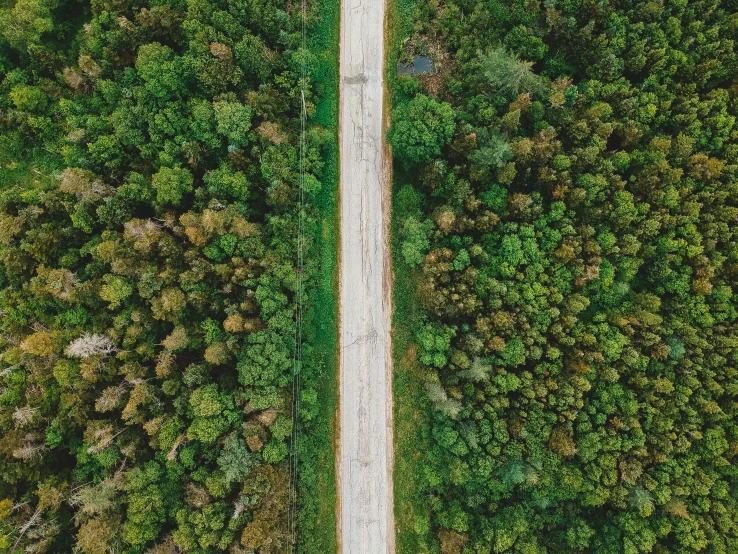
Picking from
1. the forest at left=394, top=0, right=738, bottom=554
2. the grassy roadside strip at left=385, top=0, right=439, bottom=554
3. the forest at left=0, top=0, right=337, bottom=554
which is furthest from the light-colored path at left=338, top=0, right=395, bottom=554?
the forest at left=394, top=0, right=738, bottom=554

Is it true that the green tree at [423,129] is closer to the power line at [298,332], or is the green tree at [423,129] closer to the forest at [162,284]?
the forest at [162,284]

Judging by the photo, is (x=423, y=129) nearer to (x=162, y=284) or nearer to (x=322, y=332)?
(x=322, y=332)

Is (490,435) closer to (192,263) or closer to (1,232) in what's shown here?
(192,263)

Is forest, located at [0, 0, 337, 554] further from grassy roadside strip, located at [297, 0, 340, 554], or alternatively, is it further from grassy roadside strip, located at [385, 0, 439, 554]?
grassy roadside strip, located at [385, 0, 439, 554]

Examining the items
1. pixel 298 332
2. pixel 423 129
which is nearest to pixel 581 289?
pixel 423 129

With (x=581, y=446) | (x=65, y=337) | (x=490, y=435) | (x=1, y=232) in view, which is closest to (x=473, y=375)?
(x=490, y=435)

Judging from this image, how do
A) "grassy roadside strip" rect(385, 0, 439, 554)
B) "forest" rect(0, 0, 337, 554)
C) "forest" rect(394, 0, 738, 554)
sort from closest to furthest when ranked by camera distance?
"forest" rect(0, 0, 337, 554), "forest" rect(394, 0, 738, 554), "grassy roadside strip" rect(385, 0, 439, 554)

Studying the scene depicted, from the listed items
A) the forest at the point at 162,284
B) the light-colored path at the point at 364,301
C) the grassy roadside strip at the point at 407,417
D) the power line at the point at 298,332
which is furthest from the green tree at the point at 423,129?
the power line at the point at 298,332
